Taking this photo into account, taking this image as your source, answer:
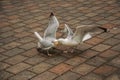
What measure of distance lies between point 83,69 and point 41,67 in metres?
0.79

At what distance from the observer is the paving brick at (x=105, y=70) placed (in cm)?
466

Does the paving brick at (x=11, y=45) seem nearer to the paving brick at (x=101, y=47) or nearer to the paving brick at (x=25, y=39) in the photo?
the paving brick at (x=25, y=39)

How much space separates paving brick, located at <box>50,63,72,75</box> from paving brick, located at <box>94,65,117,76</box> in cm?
54

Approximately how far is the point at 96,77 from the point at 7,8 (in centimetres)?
547

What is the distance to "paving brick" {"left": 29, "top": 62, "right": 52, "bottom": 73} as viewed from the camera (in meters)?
4.89

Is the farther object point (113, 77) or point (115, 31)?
point (115, 31)

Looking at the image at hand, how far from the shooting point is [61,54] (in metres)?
5.46

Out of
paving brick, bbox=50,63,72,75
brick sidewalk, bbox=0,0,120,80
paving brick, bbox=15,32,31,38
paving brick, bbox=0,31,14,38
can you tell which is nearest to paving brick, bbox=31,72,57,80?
brick sidewalk, bbox=0,0,120,80

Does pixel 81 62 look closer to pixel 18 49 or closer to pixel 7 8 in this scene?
pixel 18 49

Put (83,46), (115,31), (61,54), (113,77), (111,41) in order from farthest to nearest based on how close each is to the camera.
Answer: (115,31), (111,41), (83,46), (61,54), (113,77)

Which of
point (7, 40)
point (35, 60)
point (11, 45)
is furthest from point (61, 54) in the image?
point (7, 40)

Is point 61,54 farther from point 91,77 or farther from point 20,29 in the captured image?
point 20,29

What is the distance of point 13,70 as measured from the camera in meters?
4.95

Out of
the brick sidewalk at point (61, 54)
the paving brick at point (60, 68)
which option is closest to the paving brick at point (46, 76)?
the brick sidewalk at point (61, 54)
